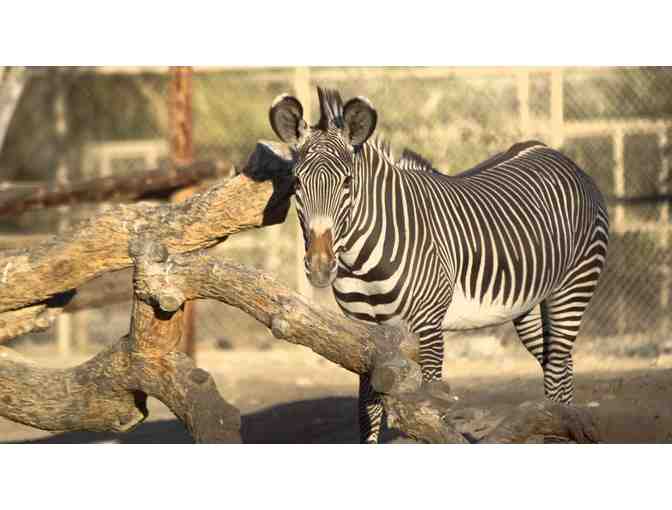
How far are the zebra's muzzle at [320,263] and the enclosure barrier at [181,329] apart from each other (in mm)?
179

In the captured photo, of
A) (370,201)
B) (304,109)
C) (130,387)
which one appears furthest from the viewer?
(304,109)

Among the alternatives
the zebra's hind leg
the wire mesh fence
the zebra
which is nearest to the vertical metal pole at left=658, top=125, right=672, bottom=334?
the wire mesh fence

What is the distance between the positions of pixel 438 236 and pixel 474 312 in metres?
0.56

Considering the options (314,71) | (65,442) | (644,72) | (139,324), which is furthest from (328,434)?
(644,72)

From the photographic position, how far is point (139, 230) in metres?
5.39

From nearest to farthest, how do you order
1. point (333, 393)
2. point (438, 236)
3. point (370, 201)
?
point (370, 201), point (438, 236), point (333, 393)

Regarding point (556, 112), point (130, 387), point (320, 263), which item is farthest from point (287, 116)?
point (556, 112)

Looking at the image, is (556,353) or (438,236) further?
(556,353)

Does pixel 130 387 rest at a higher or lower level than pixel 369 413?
higher

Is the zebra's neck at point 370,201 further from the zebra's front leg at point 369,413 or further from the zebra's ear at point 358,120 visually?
the zebra's front leg at point 369,413

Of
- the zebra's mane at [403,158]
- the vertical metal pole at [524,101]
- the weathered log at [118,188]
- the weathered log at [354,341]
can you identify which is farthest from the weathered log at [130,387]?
the vertical metal pole at [524,101]

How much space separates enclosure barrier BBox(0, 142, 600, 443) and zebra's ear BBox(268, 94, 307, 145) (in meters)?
0.35

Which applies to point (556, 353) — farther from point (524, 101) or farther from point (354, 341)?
point (524, 101)

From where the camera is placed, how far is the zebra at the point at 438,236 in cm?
525
